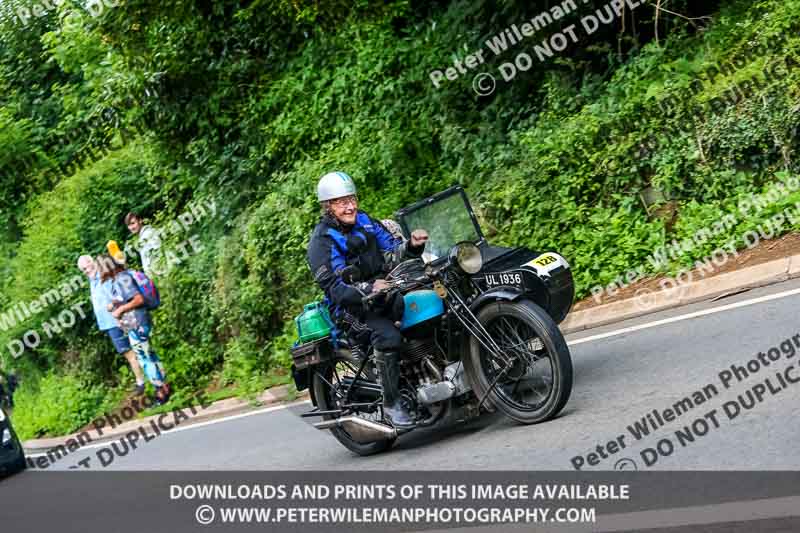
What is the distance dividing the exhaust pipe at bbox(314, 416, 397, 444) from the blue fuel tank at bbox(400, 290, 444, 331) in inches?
31.3

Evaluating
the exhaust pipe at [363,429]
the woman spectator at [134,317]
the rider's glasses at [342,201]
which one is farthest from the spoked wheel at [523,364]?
the woman spectator at [134,317]

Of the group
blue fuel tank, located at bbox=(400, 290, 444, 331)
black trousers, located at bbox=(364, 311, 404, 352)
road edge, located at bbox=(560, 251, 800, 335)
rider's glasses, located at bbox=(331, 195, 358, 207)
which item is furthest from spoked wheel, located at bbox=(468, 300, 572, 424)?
road edge, located at bbox=(560, 251, 800, 335)

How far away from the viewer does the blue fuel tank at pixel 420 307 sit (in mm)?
7773

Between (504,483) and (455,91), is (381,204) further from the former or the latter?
(504,483)

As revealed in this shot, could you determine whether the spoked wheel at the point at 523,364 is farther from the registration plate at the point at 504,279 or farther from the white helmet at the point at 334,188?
the white helmet at the point at 334,188

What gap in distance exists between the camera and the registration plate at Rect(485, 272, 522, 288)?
7629 millimetres

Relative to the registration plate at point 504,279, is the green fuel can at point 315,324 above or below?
above

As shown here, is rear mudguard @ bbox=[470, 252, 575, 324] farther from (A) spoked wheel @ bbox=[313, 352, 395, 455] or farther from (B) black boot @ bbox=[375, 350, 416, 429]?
(A) spoked wheel @ bbox=[313, 352, 395, 455]

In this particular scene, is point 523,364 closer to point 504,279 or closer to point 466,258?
point 504,279

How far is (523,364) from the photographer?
7355 millimetres

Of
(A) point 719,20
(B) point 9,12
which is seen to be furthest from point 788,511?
(B) point 9,12

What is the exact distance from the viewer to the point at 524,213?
41.9 ft

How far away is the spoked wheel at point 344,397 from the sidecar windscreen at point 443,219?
1110mm

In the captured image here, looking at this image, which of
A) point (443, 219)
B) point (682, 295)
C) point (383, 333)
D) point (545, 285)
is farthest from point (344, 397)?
point (682, 295)
